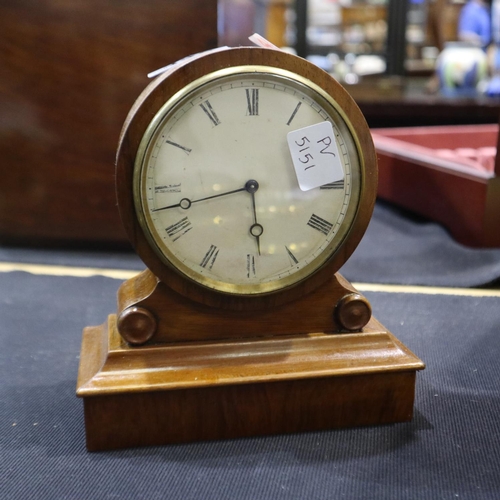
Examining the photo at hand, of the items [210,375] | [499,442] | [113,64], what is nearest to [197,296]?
[210,375]

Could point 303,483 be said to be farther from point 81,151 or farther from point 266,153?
point 81,151

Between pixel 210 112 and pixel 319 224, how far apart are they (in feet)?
0.69

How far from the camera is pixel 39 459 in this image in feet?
2.70

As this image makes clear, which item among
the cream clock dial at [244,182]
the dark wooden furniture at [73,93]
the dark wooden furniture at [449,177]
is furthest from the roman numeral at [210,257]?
the dark wooden furniture at [449,177]

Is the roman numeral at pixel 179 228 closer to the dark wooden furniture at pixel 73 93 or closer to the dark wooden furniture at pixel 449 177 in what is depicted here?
the dark wooden furniture at pixel 73 93

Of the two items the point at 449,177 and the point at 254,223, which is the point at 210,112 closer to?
the point at 254,223

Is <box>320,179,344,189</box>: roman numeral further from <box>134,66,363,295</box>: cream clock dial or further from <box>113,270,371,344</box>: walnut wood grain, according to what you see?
<box>113,270,371,344</box>: walnut wood grain

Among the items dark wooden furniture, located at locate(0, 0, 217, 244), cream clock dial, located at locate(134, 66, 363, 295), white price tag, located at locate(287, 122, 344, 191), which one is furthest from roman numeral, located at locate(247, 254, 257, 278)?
dark wooden furniture, located at locate(0, 0, 217, 244)

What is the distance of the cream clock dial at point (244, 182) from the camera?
2.73ft

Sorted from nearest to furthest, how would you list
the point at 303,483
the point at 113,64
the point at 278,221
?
the point at 303,483, the point at 278,221, the point at 113,64

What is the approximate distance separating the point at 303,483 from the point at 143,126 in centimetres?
48

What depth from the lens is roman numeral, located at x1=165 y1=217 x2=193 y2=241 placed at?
86cm

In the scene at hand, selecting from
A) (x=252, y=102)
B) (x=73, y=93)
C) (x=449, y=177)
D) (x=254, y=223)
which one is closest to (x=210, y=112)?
(x=252, y=102)

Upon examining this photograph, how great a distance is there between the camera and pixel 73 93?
1.65 meters
